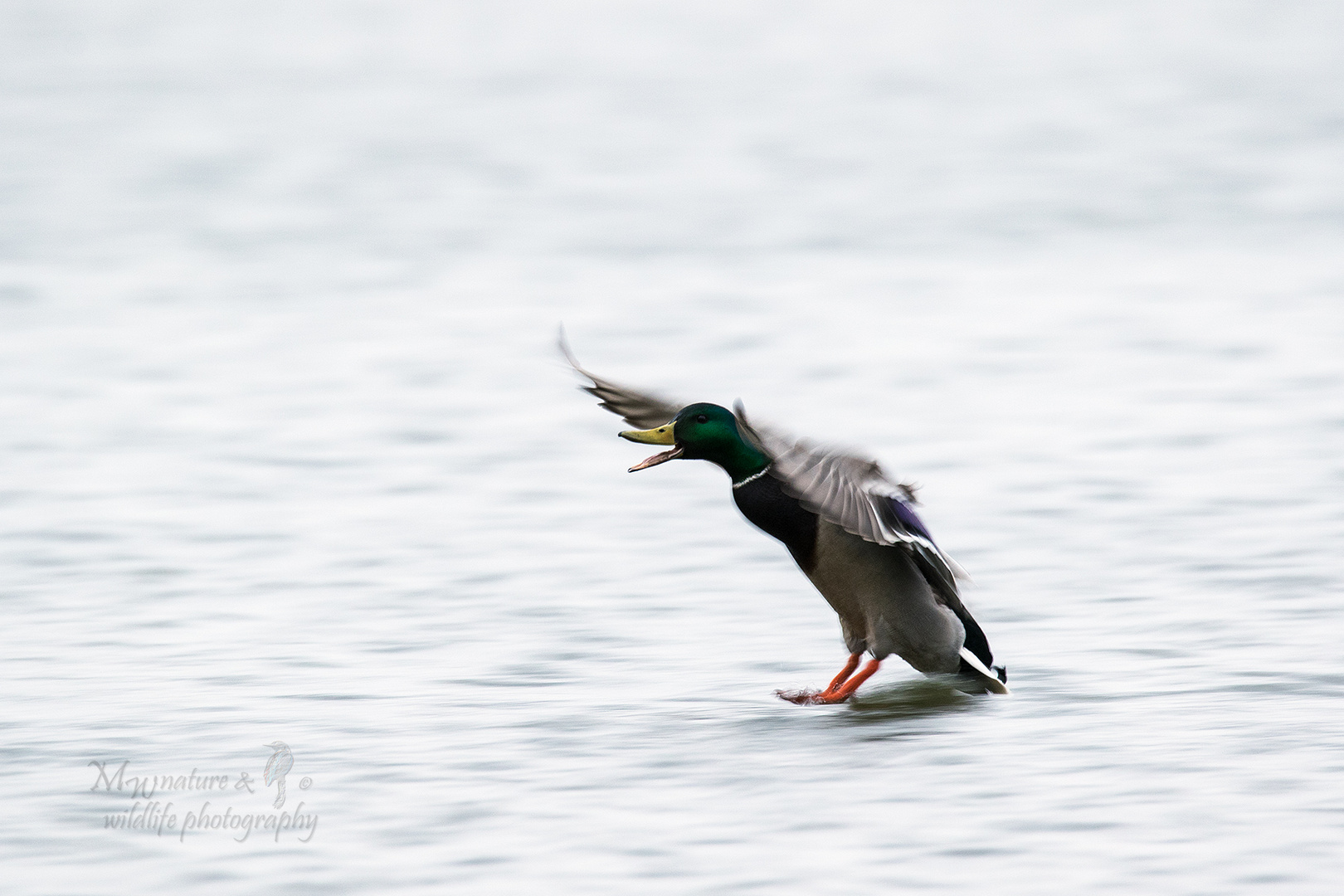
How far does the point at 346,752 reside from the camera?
6.60 metres

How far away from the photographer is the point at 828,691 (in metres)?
7.37

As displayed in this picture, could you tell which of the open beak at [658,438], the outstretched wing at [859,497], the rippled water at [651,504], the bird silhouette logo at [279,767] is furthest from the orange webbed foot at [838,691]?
the bird silhouette logo at [279,767]

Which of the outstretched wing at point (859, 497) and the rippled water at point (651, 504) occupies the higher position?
the outstretched wing at point (859, 497)

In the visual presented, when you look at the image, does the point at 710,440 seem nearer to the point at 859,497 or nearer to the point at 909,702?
the point at 859,497

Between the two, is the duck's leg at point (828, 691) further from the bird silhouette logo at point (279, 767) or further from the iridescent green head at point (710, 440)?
the bird silhouette logo at point (279, 767)

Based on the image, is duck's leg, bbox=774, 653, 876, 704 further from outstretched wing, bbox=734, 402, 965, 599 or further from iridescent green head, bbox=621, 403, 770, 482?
iridescent green head, bbox=621, 403, 770, 482

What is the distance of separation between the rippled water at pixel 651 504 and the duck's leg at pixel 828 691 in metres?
0.23

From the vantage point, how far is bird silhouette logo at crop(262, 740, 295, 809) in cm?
614

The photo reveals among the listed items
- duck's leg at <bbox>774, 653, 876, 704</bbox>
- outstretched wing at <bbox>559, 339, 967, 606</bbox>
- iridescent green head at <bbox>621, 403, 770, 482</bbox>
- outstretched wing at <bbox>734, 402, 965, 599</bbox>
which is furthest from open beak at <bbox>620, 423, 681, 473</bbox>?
duck's leg at <bbox>774, 653, 876, 704</bbox>

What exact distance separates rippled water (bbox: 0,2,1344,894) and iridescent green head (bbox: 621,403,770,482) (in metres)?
0.76

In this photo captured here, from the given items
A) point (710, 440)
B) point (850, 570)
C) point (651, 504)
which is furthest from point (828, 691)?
point (651, 504)

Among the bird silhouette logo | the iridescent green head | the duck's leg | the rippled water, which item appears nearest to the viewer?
the rippled water

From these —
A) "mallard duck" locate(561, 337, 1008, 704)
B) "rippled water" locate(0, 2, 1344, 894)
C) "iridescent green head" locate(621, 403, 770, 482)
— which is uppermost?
"iridescent green head" locate(621, 403, 770, 482)

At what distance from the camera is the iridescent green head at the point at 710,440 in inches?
295
